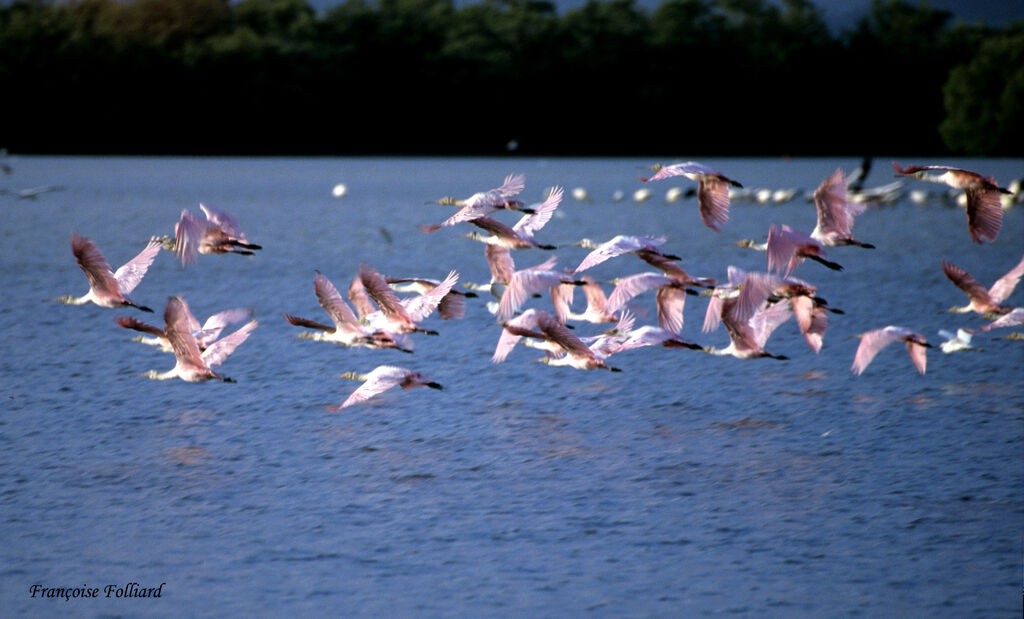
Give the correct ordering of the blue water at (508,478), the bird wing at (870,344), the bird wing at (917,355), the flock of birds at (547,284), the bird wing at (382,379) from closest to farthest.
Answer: the blue water at (508,478)
the flock of birds at (547,284)
the bird wing at (382,379)
the bird wing at (870,344)
the bird wing at (917,355)

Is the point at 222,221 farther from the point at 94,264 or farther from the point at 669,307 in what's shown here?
the point at 669,307

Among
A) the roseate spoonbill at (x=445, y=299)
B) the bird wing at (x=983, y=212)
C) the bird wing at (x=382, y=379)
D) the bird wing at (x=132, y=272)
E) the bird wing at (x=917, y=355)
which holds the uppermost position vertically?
the bird wing at (x=983, y=212)

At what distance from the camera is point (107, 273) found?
1020 cm

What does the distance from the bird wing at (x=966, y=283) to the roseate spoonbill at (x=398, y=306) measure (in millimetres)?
4180

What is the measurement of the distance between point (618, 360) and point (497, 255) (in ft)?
12.0

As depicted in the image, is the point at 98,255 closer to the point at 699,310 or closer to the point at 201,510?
the point at 201,510

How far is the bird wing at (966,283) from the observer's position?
11428mm

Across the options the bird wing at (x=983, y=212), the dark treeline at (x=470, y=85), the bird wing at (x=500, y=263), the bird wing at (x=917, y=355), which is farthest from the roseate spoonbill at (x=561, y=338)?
the dark treeline at (x=470, y=85)

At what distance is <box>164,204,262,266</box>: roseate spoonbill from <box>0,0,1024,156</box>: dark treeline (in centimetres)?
8303

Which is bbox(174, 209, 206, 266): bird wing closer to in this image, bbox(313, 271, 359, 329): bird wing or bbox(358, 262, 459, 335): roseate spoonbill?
bbox(313, 271, 359, 329): bird wing

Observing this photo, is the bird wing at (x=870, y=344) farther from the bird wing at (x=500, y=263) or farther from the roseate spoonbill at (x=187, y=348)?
the roseate spoonbill at (x=187, y=348)

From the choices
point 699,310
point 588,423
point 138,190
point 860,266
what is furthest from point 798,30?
Result: point 588,423

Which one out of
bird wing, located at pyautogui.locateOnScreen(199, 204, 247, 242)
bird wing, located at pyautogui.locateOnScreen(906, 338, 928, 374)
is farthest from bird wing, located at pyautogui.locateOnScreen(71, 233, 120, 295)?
bird wing, located at pyautogui.locateOnScreen(906, 338, 928, 374)

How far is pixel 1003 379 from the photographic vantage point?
43.9ft
